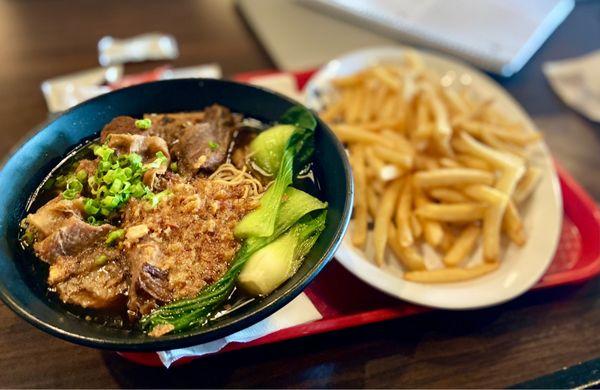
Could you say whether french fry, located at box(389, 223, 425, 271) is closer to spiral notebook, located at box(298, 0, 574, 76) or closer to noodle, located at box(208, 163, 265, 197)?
noodle, located at box(208, 163, 265, 197)

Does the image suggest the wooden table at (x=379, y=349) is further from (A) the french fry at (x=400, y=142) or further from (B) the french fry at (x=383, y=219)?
(A) the french fry at (x=400, y=142)

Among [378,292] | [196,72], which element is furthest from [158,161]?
[196,72]

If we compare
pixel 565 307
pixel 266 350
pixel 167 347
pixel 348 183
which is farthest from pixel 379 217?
pixel 167 347

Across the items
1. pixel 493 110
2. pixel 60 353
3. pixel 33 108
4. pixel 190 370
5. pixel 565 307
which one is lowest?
pixel 565 307

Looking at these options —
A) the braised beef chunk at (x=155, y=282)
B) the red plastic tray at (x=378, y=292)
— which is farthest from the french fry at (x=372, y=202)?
the braised beef chunk at (x=155, y=282)

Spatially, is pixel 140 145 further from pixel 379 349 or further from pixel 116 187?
pixel 379 349

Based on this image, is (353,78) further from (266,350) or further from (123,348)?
(123,348)
